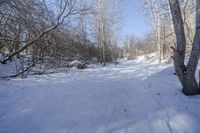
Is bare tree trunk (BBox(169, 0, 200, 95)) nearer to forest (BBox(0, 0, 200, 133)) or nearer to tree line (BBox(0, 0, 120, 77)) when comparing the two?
forest (BBox(0, 0, 200, 133))

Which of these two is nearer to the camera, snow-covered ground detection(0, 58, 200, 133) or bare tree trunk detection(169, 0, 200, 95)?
snow-covered ground detection(0, 58, 200, 133)

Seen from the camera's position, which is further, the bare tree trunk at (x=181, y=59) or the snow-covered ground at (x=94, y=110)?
the bare tree trunk at (x=181, y=59)

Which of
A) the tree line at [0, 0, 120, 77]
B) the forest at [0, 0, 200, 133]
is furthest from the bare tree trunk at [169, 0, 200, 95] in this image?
the tree line at [0, 0, 120, 77]

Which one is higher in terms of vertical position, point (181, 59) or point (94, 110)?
point (181, 59)

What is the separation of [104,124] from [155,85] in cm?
475

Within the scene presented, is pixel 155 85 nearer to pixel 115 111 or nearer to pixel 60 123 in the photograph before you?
pixel 115 111

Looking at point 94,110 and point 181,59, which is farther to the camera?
point 181,59

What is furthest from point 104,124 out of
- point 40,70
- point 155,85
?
point 40,70

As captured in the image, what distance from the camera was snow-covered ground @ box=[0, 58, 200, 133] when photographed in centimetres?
524

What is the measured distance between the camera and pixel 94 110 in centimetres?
641

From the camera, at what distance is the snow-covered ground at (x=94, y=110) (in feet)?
17.2

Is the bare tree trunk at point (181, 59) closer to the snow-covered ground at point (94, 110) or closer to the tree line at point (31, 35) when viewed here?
the snow-covered ground at point (94, 110)

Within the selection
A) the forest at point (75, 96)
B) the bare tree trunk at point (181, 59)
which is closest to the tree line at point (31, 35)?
the forest at point (75, 96)

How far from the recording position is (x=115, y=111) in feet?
20.9
